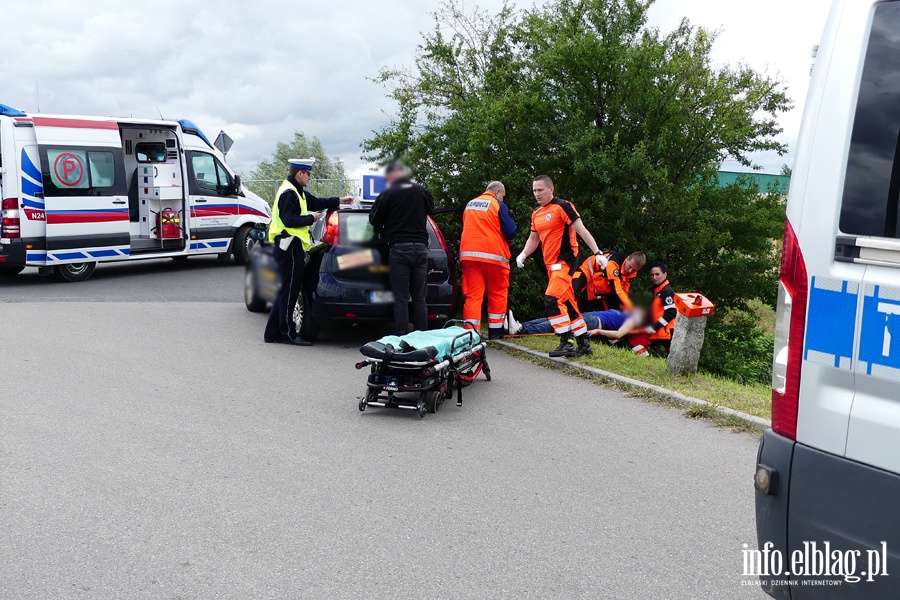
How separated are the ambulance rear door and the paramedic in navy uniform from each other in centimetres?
643

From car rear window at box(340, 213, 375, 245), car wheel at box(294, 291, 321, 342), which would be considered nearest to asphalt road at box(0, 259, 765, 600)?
car wheel at box(294, 291, 321, 342)

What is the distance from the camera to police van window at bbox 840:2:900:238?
2.37 metres

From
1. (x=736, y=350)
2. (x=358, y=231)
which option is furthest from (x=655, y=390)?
(x=736, y=350)

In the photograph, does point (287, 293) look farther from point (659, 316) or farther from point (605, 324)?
point (659, 316)

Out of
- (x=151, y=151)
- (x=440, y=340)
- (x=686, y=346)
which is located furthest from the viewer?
(x=151, y=151)

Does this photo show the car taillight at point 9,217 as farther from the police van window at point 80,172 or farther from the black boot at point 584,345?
the black boot at point 584,345

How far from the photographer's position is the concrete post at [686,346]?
298 inches

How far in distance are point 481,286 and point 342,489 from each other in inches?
194

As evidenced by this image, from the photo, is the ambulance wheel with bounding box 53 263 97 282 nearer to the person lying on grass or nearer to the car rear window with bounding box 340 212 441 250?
the car rear window with bounding box 340 212 441 250

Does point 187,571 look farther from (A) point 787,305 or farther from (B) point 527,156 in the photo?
(B) point 527,156

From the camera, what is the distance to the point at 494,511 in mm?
4480

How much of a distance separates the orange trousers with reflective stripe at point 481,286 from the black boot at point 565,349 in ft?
3.27

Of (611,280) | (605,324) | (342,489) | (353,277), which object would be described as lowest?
(342,489)

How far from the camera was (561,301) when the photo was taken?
859 cm
